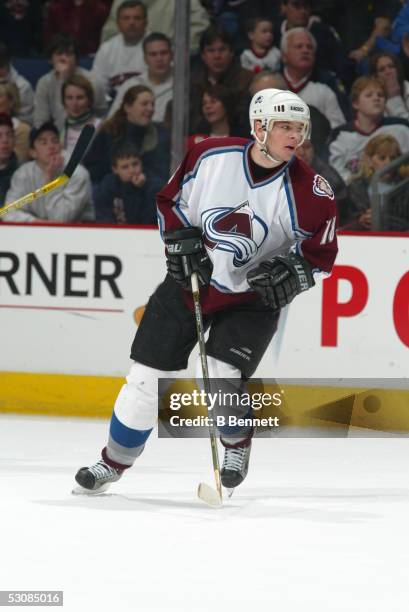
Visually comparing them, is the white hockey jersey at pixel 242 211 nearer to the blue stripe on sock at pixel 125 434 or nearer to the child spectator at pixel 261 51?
the blue stripe on sock at pixel 125 434

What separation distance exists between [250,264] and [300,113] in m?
0.44

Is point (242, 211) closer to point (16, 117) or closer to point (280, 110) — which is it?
point (280, 110)

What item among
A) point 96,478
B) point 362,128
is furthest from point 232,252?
point 362,128

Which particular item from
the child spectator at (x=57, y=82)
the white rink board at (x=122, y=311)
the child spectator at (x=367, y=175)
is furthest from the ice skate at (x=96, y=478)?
the child spectator at (x=57, y=82)

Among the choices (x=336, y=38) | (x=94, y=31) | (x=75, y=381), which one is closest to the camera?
(x=75, y=381)

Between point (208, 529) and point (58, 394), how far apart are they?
2.35 m

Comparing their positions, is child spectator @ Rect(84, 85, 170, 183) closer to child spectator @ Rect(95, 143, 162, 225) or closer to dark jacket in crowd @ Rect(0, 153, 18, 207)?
child spectator @ Rect(95, 143, 162, 225)

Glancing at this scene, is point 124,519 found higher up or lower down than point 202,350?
lower down

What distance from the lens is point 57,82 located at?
707 centimetres

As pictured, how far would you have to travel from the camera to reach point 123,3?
7059 millimetres

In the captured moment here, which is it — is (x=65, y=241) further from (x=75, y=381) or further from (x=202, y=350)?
(x=202, y=350)

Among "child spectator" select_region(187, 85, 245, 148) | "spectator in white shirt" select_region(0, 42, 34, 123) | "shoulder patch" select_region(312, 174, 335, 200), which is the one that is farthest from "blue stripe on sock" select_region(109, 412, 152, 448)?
"spectator in white shirt" select_region(0, 42, 34, 123)

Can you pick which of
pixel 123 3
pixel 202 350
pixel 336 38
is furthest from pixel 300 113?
pixel 123 3

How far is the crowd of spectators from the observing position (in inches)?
251
